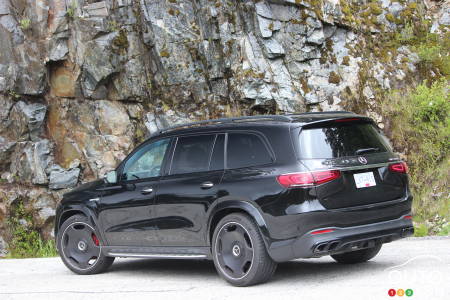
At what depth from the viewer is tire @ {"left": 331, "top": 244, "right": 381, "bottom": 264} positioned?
7.87m

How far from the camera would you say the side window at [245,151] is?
684cm

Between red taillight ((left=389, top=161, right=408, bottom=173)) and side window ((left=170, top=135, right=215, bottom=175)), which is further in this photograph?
side window ((left=170, top=135, right=215, bottom=175))

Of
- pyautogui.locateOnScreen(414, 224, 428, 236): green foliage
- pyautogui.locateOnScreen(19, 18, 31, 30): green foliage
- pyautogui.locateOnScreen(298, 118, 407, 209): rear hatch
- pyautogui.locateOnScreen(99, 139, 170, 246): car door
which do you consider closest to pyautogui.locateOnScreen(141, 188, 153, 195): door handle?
pyautogui.locateOnScreen(99, 139, 170, 246): car door

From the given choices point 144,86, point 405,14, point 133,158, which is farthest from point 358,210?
point 405,14

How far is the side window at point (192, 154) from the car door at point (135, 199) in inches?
9.0

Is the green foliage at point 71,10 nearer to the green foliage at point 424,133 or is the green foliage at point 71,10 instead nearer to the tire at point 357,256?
the green foliage at point 424,133

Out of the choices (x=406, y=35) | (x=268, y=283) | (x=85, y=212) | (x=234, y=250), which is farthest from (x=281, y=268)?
(x=406, y=35)

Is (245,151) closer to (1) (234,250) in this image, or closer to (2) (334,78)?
(1) (234,250)

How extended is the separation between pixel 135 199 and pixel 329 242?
8.84 ft

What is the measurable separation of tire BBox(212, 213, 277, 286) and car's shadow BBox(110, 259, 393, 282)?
493mm

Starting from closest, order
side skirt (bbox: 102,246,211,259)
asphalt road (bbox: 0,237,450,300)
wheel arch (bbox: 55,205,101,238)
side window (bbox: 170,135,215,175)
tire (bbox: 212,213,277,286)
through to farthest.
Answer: asphalt road (bbox: 0,237,450,300) → tire (bbox: 212,213,277,286) → side skirt (bbox: 102,246,211,259) → side window (bbox: 170,135,215,175) → wheel arch (bbox: 55,205,101,238)

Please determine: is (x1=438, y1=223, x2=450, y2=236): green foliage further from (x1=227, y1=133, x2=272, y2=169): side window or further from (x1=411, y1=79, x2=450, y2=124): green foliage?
(x1=227, y1=133, x2=272, y2=169): side window

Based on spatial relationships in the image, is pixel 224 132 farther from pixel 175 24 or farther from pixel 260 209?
pixel 175 24

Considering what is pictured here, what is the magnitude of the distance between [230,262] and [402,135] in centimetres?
940
